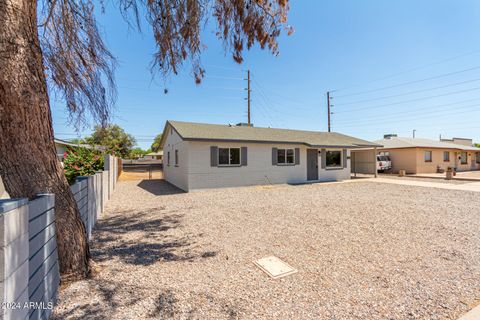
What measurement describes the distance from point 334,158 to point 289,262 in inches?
569

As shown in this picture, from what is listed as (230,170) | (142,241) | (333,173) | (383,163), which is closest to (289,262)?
(142,241)

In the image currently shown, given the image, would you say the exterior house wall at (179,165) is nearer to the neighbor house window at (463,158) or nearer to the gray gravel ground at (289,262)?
the gray gravel ground at (289,262)

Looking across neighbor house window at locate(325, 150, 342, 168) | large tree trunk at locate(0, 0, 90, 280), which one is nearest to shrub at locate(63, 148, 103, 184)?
large tree trunk at locate(0, 0, 90, 280)

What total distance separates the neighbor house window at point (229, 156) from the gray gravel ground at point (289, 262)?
5.71 m

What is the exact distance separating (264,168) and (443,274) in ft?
34.7

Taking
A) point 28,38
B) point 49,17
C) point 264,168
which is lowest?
point 264,168

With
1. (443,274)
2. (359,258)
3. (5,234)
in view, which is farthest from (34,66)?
(443,274)

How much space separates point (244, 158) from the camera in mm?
13016

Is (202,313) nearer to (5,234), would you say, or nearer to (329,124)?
(5,234)

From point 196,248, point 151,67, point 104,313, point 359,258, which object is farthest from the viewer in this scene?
point 151,67

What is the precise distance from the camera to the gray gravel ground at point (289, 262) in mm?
2557

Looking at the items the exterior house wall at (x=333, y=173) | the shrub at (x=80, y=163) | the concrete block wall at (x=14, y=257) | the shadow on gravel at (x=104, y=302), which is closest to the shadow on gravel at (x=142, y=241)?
the shadow on gravel at (x=104, y=302)

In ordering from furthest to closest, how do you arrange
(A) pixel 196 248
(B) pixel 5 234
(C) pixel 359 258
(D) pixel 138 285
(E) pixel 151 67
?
(E) pixel 151 67 → (A) pixel 196 248 → (C) pixel 359 258 → (D) pixel 138 285 → (B) pixel 5 234

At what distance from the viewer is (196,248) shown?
433 centimetres
